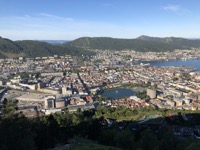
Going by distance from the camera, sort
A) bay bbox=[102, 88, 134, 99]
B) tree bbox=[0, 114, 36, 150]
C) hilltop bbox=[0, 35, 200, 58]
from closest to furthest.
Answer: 1. tree bbox=[0, 114, 36, 150]
2. bay bbox=[102, 88, 134, 99]
3. hilltop bbox=[0, 35, 200, 58]

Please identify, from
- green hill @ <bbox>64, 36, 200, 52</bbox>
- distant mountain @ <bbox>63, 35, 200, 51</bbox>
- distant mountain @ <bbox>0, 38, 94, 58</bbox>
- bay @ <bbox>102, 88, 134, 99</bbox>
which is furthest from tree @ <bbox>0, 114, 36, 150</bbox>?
distant mountain @ <bbox>63, 35, 200, 51</bbox>

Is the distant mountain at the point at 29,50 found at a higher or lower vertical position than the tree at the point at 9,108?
lower

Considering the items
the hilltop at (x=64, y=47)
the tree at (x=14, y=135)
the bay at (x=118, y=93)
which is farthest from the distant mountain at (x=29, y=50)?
the tree at (x=14, y=135)

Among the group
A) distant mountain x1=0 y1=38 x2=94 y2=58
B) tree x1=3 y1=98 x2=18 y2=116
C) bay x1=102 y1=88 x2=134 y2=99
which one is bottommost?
bay x1=102 y1=88 x2=134 y2=99

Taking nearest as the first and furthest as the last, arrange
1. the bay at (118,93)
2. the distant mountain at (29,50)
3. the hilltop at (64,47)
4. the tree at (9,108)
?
1. the tree at (9,108)
2. the bay at (118,93)
3. the distant mountain at (29,50)
4. the hilltop at (64,47)

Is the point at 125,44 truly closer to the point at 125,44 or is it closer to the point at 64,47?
the point at 125,44

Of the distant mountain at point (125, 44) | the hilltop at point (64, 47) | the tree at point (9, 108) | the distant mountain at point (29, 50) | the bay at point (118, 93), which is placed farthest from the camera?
the distant mountain at point (125, 44)

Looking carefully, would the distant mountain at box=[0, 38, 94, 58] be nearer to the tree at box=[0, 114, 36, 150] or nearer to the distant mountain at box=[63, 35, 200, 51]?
the distant mountain at box=[63, 35, 200, 51]

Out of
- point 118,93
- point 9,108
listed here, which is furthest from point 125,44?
point 9,108

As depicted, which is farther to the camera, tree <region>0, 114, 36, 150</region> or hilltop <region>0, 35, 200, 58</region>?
hilltop <region>0, 35, 200, 58</region>

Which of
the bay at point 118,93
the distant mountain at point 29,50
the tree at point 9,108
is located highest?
the tree at point 9,108

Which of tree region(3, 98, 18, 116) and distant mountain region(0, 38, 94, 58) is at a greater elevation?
tree region(3, 98, 18, 116)

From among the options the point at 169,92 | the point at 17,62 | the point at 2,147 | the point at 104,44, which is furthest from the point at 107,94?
the point at 104,44

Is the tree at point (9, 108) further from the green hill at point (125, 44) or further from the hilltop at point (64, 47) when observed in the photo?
the green hill at point (125, 44)
